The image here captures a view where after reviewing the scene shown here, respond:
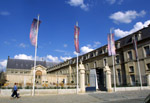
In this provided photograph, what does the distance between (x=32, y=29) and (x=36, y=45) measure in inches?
79.6

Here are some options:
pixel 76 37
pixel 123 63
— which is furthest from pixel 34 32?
pixel 123 63

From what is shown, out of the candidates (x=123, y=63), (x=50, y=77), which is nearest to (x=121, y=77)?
(x=123, y=63)

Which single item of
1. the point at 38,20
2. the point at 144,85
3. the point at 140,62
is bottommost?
the point at 144,85

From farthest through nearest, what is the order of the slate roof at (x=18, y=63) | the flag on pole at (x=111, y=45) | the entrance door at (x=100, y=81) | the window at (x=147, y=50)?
the slate roof at (x=18, y=63) → the window at (x=147, y=50) → the entrance door at (x=100, y=81) → the flag on pole at (x=111, y=45)

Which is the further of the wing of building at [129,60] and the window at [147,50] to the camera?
the window at [147,50]

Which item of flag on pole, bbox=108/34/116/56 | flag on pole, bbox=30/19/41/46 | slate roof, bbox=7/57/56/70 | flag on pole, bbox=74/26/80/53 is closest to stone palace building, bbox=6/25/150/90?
flag on pole, bbox=74/26/80/53

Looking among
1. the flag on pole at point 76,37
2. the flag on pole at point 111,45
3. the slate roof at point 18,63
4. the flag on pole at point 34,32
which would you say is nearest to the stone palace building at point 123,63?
the flag on pole at point 76,37

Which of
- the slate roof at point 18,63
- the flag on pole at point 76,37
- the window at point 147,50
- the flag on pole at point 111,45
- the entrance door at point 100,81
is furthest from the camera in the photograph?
the slate roof at point 18,63

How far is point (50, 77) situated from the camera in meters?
38.1

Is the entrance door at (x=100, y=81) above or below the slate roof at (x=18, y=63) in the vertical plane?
below

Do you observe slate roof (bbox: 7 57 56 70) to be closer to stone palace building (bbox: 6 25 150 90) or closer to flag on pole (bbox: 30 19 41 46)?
stone palace building (bbox: 6 25 150 90)

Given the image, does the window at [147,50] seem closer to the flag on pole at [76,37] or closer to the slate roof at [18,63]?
the flag on pole at [76,37]

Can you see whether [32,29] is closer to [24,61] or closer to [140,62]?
[140,62]

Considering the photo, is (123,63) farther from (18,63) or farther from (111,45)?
(18,63)
